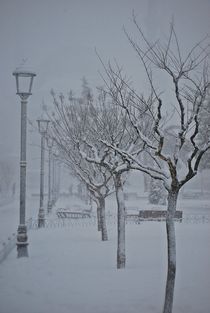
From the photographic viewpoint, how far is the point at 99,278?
895cm

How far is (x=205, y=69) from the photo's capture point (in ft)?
26.9

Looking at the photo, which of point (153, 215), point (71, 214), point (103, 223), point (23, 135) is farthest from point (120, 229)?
point (71, 214)

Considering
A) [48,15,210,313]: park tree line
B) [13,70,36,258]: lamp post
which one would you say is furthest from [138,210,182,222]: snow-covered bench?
[13,70,36,258]: lamp post

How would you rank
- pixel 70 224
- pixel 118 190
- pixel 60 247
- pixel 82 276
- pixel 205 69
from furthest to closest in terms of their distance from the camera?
pixel 70 224 < pixel 60 247 < pixel 118 190 < pixel 82 276 < pixel 205 69

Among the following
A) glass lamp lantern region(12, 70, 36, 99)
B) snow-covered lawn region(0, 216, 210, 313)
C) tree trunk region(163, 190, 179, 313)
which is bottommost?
snow-covered lawn region(0, 216, 210, 313)

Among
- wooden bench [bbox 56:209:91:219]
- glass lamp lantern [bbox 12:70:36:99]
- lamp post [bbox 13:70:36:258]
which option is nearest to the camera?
glass lamp lantern [bbox 12:70:36:99]

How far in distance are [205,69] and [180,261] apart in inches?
184

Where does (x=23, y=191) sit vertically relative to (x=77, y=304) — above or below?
above

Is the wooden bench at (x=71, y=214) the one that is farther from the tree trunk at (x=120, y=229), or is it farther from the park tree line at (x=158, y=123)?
the tree trunk at (x=120, y=229)

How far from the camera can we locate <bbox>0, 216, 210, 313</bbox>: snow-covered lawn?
709 centimetres

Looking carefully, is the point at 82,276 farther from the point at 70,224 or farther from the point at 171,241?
the point at 70,224

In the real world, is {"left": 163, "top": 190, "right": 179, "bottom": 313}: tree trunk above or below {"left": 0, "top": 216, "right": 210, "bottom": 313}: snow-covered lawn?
above

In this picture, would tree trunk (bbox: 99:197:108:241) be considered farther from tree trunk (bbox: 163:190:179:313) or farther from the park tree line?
tree trunk (bbox: 163:190:179:313)

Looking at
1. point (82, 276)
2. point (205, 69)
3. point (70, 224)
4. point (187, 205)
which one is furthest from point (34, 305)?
point (187, 205)
